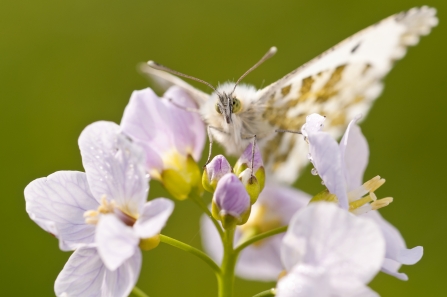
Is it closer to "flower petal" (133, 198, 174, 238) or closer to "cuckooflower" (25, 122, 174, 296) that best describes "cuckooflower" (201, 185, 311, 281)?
"cuckooflower" (25, 122, 174, 296)

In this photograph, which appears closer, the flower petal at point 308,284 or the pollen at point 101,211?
the flower petal at point 308,284

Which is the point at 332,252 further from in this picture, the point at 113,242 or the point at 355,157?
the point at 355,157

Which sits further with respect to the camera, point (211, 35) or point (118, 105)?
point (211, 35)

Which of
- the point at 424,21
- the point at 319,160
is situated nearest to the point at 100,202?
the point at 319,160

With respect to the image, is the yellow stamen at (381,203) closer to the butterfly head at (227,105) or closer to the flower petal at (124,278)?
the butterfly head at (227,105)

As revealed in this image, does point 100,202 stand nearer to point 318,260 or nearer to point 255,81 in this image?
point 318,260

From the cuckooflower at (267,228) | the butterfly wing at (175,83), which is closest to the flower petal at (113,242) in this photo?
the butterfly wing at (175,83)
